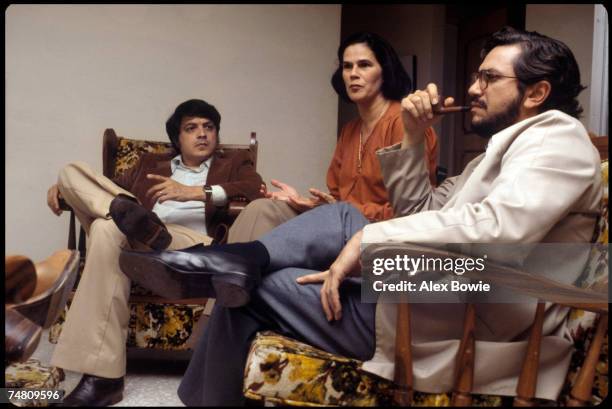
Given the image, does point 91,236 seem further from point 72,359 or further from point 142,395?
point 142,395

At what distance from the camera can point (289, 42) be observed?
253 centimetres

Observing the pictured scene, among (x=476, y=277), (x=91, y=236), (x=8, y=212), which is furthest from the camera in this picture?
(x=8, y=212)

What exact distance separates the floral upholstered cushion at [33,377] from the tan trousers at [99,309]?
32 mm

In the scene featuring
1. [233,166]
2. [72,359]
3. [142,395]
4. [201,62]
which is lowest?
[142,395]

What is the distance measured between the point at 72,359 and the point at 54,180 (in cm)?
95

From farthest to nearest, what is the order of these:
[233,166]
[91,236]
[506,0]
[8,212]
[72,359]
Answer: [506,0] < [8,212] < [233,166] < [91,236] < [72,359]

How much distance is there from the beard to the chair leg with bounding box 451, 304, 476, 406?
38 cm

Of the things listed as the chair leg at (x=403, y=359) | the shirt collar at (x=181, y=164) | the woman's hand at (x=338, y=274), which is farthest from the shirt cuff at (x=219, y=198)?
the chair leg at (x=403, y=359)

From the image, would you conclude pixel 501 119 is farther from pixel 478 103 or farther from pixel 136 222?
pixel 136 222

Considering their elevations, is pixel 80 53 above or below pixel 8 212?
above

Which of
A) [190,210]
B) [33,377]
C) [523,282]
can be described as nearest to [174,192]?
[190,210]

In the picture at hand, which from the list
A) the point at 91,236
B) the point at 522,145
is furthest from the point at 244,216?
the point at 522,145

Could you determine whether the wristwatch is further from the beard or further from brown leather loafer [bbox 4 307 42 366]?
brown leather loafer [bbox 4 307 42 366]

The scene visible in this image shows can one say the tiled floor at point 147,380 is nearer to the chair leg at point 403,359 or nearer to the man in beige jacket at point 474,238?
the man in beige jacket at point 474,238
